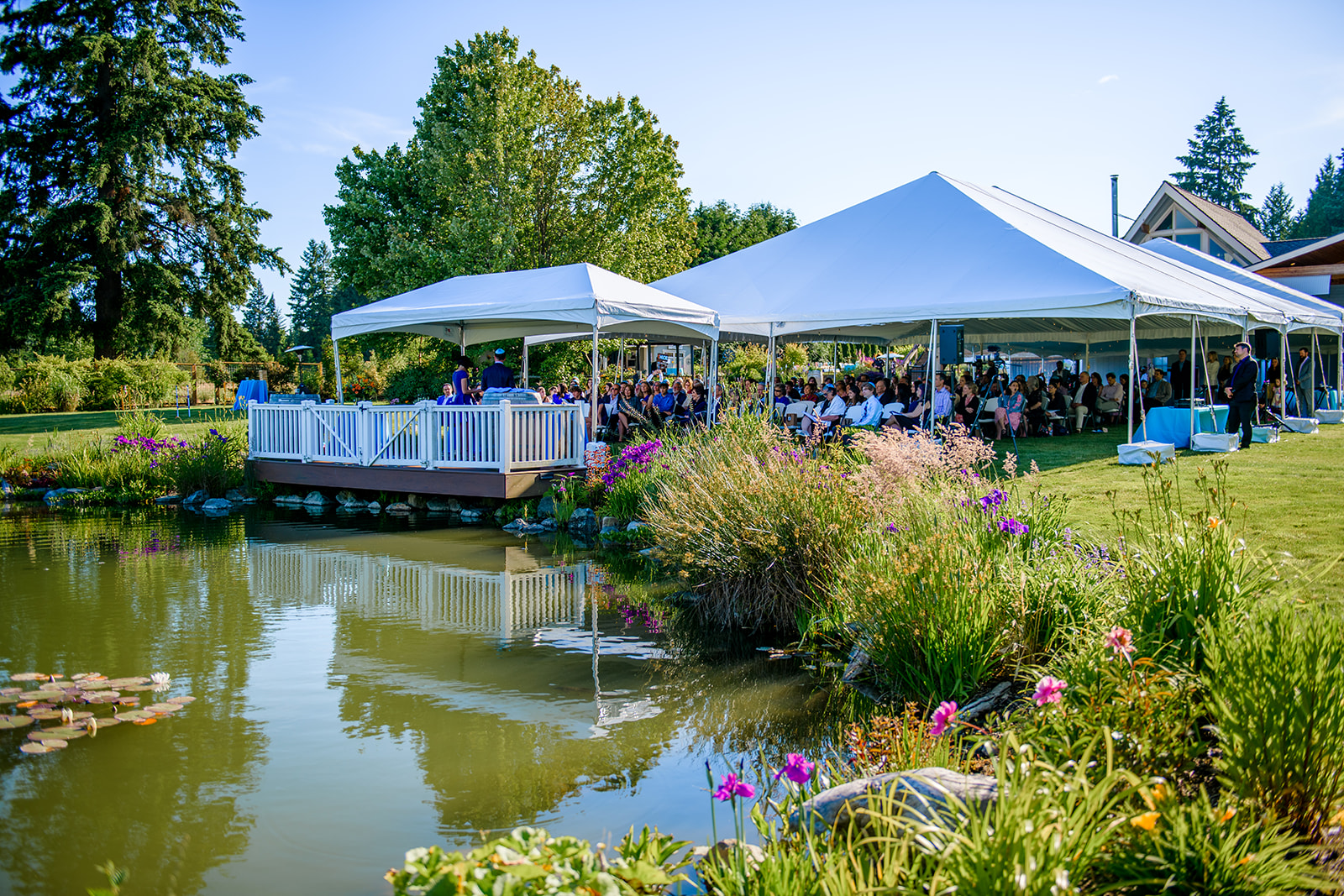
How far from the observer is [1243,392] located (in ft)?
46.8

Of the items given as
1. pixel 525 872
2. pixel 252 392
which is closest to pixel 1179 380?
pixel 525 872

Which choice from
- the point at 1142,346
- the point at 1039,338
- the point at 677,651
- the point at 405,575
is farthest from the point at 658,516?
the point at 1142,346

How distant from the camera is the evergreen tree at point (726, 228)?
53688mm

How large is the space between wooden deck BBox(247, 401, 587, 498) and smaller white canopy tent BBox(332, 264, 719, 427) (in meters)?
1.15

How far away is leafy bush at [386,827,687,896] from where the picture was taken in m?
2.58

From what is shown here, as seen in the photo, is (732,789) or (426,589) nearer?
(732,789)

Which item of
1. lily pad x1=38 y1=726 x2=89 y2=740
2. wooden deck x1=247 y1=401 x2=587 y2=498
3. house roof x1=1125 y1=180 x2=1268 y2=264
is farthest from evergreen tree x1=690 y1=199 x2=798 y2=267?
lily pad x1=38 y1=726 x2=89 y2=740

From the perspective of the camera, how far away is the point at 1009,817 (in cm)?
253

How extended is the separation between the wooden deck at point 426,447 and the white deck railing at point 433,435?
0.01 m

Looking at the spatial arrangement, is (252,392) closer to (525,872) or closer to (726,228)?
(525,872)

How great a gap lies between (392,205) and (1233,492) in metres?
24.9

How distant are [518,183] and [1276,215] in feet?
280

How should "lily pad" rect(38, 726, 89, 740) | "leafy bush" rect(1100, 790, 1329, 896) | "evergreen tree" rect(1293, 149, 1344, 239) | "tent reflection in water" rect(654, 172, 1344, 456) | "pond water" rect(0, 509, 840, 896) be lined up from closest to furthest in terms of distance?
"leafy bush" rect(1100, 790, 1329, 896)
"pond water" rect(0, 509, 840, 896)
"lily pad" rect(38, 726, 89, 740)
"tent reflection in water" rect(654, 172, 1344, 456)
"evergreen tree" rect(1293, 149, 1344, 239)

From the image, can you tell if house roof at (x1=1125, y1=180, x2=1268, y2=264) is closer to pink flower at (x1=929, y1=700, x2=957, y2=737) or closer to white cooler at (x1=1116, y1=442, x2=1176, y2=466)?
white cooler at (x1=1116, y1=442, x2=1176, y2=466)
